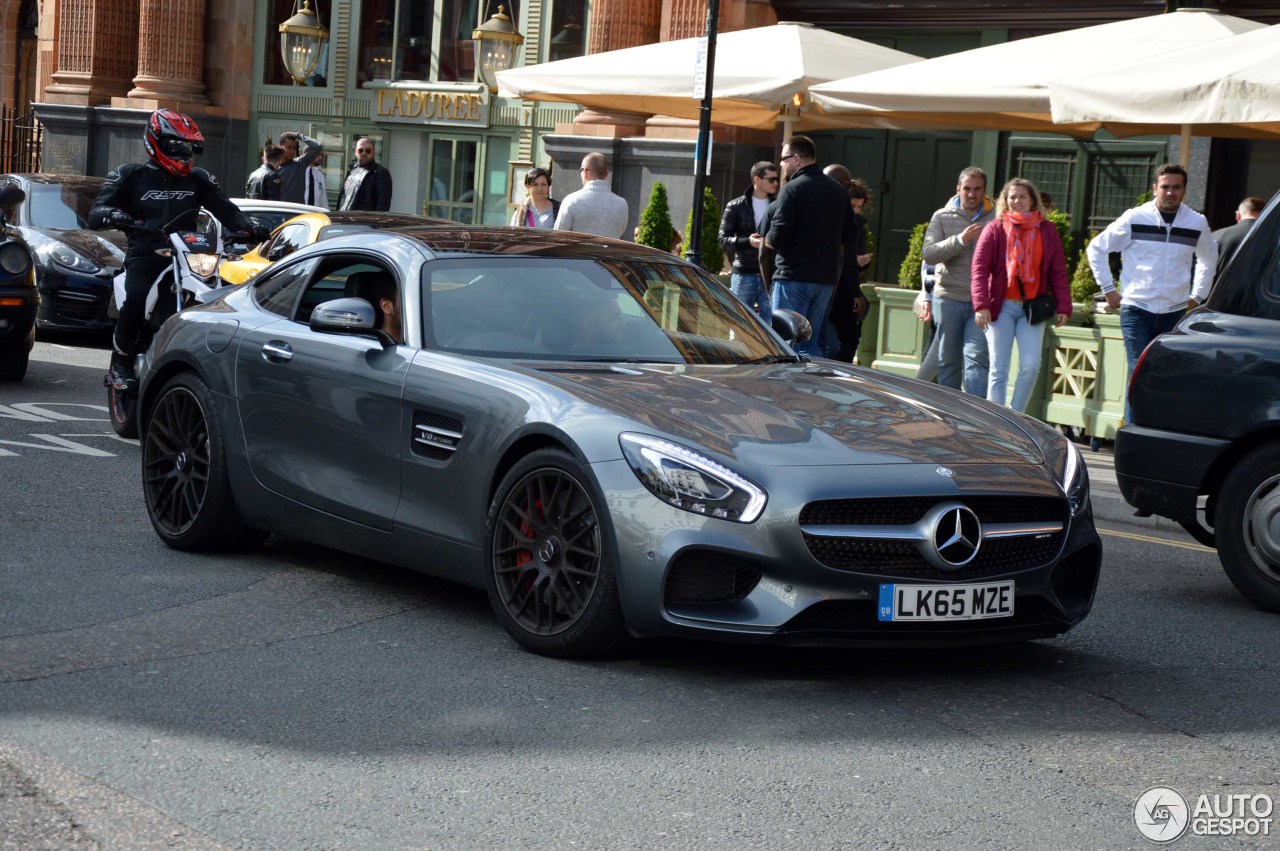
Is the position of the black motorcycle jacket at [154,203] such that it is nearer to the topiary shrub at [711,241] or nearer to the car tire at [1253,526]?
the car tire at [1253,526]

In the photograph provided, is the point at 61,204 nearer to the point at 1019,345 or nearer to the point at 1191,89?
the point at 1019,345

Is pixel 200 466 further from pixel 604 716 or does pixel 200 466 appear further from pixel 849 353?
pixel 849 353

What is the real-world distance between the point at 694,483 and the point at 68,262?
13100 mm

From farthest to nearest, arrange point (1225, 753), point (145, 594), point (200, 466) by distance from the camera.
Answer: point (200, 466)
point (145, 594)
point (1225, 753)

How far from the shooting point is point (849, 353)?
14438 mm

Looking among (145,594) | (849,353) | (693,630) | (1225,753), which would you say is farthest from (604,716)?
(849,353)

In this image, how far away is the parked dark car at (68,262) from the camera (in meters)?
17.2

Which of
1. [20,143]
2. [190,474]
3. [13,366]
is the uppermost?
[20,143]

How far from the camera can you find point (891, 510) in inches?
222

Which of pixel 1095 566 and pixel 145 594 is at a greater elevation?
pixel 1095 566

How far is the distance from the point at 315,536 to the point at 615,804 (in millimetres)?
2811

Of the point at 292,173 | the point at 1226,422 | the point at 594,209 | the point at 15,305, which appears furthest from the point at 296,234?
the point at 1226,422

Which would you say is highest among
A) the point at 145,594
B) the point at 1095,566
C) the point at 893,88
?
the point at 893,88

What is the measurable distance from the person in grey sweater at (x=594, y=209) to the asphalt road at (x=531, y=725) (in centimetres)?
808
